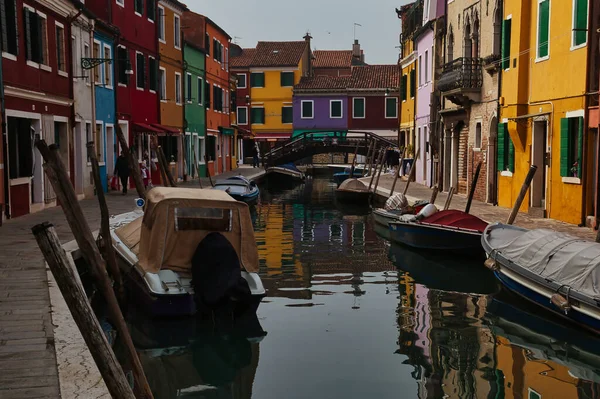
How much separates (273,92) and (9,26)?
143ft

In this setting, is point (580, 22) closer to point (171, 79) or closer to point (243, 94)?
point (171, 79)

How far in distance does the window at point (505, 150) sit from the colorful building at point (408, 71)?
13993 millimetres

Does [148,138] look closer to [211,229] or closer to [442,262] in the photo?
[442,262]

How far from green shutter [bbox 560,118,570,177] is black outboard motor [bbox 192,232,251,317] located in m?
9.63

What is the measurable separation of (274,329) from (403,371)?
2343 millimetres

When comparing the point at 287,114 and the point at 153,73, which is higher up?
the point at 153,73

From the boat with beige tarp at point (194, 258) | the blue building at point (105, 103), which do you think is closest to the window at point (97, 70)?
the blue building at point (105, 103)

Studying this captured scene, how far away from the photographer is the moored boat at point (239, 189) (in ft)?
86.3

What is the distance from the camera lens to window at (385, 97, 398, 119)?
56.2 metres

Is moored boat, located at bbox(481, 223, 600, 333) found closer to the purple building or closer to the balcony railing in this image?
the balcony railing

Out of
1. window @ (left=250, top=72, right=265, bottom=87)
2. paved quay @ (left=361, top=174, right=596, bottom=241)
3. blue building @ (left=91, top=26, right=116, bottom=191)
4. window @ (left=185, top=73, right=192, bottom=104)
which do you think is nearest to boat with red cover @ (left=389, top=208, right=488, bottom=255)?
paved quay @ (left=361, top=174, right=596, bottom=241)

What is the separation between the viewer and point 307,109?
58188 mm

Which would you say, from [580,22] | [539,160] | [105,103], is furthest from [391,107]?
[580,22]

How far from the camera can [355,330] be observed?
10.4 meters
